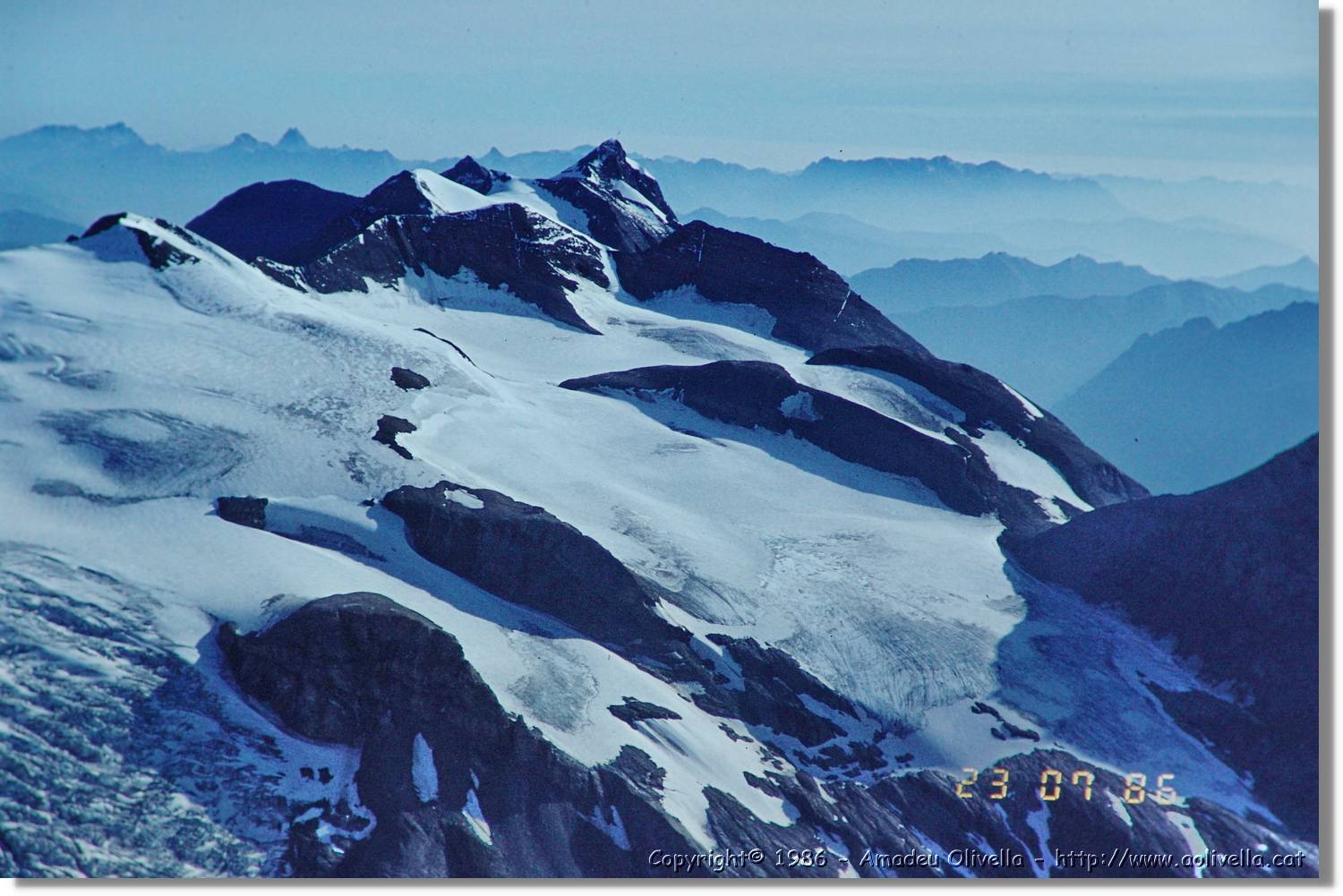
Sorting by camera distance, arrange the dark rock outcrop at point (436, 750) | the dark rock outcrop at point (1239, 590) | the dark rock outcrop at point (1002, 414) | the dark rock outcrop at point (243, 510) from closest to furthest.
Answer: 1. the dark rock outcrop at point (436, 750)
2. the dark rock outcrop at point (243, 510)
3. the dark rock outcrop at point (1239, 590)
4. the dark rock outcrop at point (1002, 414)

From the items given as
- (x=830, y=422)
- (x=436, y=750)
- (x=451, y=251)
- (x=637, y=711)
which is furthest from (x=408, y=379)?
(x=451, y=251)

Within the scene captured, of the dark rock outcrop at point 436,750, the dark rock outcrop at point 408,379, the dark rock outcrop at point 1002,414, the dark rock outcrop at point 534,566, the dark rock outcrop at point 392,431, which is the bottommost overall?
the dark rock outcrop at point 436,750

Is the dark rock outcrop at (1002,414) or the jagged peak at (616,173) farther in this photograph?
the jagged peak at (616,173)

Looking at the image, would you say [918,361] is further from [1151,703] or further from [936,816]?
[936,816]

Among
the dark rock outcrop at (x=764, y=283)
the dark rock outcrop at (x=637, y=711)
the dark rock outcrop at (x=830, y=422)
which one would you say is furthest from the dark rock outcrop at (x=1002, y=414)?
the dark rock outcrop at (x=637, y=711)

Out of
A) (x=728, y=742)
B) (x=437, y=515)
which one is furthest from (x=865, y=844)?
(x=437, y=515)

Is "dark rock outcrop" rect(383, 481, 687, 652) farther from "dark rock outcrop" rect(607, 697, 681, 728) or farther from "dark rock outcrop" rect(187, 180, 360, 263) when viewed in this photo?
"dark rock outcrop" rect(187, 180, 360, 263)

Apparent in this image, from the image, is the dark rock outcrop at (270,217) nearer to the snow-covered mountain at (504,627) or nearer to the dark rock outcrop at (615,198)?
the dark rock outcrop at (615,198)
